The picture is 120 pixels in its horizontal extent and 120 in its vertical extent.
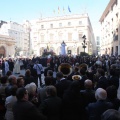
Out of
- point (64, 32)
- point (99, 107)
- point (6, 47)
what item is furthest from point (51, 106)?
point (64, 32)

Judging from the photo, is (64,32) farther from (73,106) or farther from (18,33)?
(73,106)

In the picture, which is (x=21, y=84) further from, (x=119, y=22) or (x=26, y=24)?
(x=26, y=24)

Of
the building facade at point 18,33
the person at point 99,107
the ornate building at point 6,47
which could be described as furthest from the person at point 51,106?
the building facade at point 18,33

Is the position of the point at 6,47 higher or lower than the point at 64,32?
lower

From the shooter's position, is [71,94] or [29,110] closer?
[29,110]

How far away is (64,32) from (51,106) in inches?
2503

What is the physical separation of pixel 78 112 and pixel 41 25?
6604 centimetres

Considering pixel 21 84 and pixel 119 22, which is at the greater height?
pixel 119 22

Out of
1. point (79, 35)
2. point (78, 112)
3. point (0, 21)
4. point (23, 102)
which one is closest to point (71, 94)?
point (78, 112)

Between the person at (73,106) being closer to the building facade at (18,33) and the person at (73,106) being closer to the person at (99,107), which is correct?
the person at (99,107)

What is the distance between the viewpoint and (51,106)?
14.3 feet

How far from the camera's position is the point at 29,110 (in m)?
3.75

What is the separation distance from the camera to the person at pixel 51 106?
170 inches

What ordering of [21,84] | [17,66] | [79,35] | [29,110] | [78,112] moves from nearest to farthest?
[29,110], [78,112], [21,84], [17,66], [79,35]
